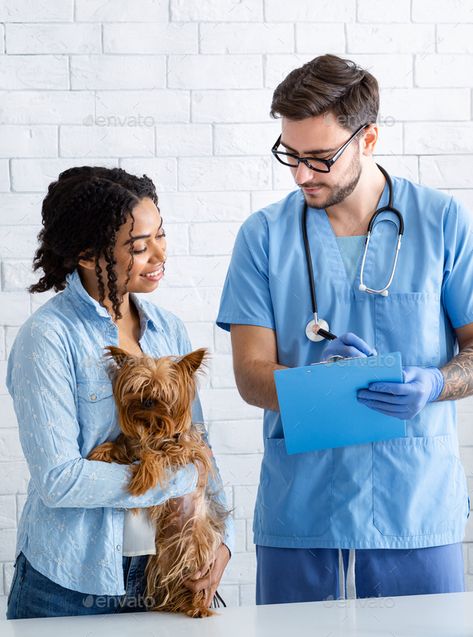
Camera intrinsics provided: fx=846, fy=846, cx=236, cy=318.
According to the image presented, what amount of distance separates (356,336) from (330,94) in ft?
1.76

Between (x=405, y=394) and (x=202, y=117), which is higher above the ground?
(x=202, y=117)

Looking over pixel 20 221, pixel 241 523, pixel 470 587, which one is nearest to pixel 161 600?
pixel 241 523

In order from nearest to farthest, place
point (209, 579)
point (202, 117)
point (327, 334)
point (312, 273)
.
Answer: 1. point (209, 579)
2. point (327, 334)
3. point (312, 273)
4. point (202, 117)

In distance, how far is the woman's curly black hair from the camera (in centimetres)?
160

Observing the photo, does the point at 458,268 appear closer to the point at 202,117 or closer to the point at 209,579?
the point at 209,579

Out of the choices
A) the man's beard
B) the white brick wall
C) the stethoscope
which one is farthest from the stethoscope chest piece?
the white brick wall

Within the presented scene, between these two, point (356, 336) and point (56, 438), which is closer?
point (56, 438)

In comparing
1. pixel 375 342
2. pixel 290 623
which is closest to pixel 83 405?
pixel 290 623

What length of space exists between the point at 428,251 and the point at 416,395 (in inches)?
14.4

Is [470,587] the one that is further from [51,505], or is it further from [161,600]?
[51,505]

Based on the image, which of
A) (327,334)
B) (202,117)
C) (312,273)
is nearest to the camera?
(327,334)

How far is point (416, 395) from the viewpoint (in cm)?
170

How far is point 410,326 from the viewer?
6.08ft

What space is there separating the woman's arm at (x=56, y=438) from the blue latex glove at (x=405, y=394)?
445mm
